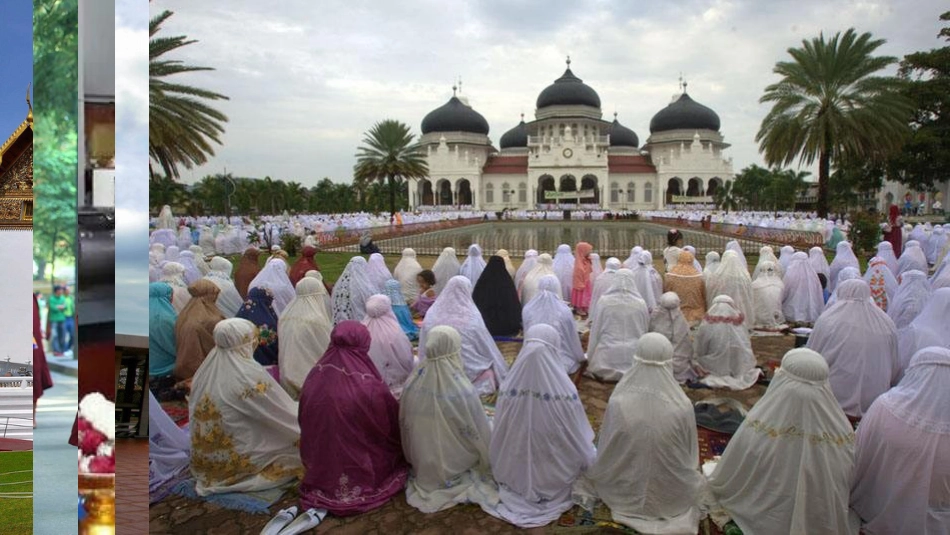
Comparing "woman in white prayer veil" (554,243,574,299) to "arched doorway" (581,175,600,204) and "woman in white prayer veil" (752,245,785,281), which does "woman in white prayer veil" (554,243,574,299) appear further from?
"arched doorway" (581,175,600,204)

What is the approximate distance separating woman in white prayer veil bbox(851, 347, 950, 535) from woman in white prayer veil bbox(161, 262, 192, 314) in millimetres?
4951

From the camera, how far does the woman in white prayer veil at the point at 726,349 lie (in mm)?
4664

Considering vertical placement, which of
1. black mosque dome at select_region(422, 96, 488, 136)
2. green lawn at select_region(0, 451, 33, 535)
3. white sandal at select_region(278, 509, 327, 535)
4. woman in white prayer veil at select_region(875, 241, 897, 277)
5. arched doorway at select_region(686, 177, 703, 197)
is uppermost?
black mosque dome at select_region(422, 96, 488, 136)

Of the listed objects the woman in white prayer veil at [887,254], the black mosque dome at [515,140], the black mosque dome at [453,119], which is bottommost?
the woman in white prayer veil at [887,254]

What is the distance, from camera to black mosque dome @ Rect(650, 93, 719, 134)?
4809 millimetres

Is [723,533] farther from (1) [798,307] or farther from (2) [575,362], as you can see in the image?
(1) [798,307]

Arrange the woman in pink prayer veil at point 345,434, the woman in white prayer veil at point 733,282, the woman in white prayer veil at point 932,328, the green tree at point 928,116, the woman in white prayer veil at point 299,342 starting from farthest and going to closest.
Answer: the woman in white prayer veil at point 733,282 → the woman in white prayer veil at point 299,342 → the green tree at point 928,116 → the woman in white prayer veil at point 932,328 → the woman in pink prayer veil at point 345,434

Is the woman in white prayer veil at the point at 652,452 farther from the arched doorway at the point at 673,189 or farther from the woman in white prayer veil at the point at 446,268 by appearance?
the arched doorway at the point at 673,189

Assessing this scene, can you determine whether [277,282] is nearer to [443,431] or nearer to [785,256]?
[443,431]

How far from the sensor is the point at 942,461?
2.32 m

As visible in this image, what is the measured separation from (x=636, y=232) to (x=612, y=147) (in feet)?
10.8

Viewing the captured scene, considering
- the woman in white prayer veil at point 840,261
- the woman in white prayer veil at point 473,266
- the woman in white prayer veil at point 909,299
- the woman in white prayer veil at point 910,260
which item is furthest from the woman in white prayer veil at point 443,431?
the woman in white prayer veil at point 910,260

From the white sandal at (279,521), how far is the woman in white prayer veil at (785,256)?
6861 millimetres

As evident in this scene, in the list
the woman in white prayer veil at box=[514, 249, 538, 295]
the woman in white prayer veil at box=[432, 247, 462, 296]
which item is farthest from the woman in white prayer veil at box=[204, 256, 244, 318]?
the woman in white prayer veil at box=[514, 249, 538, 295]
